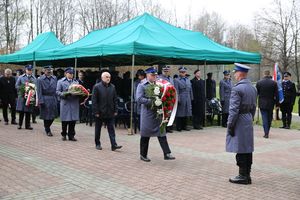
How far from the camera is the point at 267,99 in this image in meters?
11.7

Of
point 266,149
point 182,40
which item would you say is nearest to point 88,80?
point 182,40

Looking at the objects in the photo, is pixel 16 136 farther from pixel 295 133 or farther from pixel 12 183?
pixel 295 133

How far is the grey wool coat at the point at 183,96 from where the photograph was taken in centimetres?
1246

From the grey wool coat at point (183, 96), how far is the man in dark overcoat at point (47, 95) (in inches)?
149

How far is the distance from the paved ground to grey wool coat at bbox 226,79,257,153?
633 mm

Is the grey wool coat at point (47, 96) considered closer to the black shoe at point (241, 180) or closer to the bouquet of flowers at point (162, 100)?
the bouquet of flowers at point (162, 100)

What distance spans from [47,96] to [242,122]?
21.0ft

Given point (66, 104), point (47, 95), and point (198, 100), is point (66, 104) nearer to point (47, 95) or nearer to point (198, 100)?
point (47, 95)

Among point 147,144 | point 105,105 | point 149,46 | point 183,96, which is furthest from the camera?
point 183,96

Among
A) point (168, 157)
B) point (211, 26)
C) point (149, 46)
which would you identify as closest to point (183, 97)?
point (149, 46)

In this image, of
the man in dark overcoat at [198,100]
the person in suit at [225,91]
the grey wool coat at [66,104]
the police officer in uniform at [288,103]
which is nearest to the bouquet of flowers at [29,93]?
the grey wool coat at [66,104]

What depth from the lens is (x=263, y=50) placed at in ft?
132

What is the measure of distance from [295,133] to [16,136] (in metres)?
8.53

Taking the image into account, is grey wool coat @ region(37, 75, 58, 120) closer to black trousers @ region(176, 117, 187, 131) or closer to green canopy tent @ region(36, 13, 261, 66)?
green canopy tent @ region(36, 13, 261, 66)
